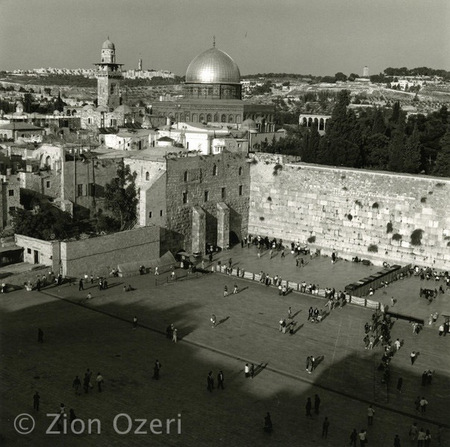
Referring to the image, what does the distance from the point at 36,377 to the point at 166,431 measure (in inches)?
164

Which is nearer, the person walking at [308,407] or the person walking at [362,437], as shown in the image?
the person walking at [362,437]

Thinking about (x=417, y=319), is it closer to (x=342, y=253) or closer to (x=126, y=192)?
(x=342, y=253)

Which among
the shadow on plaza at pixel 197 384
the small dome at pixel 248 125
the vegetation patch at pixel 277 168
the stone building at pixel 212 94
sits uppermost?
the stone building at pixel 212 94

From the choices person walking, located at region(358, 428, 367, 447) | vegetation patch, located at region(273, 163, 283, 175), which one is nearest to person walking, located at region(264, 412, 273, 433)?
person walking, located at region(358, 428, 367, 447)

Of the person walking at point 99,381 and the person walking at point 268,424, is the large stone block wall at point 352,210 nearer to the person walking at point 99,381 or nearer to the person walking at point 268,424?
the person walking at point 268,424

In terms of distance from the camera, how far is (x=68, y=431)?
47.2ft

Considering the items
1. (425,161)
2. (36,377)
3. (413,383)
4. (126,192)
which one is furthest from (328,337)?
(425,161)

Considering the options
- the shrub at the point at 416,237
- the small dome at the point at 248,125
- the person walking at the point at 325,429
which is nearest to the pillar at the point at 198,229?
the shrub at the point at 416,237

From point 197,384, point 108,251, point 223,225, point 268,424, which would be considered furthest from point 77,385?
point 223,225

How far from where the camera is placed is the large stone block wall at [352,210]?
29.8 metres

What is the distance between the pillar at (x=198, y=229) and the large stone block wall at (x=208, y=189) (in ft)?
0.66

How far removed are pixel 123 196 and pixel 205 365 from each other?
45.5 ft

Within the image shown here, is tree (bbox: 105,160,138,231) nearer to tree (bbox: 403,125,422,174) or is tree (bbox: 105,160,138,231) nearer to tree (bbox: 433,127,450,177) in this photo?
tree (bbox: 403,125,422,174)

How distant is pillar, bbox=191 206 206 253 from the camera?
31141 millimetres
